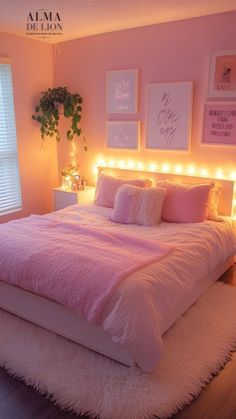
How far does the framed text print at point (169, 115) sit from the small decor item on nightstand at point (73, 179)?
103 cm

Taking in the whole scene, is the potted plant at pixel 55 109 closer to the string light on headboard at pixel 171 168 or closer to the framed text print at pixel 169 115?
the string light on headboard at pixel 171 168

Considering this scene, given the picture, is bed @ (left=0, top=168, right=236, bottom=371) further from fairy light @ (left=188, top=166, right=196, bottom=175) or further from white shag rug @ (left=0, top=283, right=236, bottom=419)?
fairy light @ (left=188, top=166, right=196, bottom=175)

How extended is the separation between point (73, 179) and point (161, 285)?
2.44 meters

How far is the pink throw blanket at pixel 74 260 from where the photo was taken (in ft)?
6.68

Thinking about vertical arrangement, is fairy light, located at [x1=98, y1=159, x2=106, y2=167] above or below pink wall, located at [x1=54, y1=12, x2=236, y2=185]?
below

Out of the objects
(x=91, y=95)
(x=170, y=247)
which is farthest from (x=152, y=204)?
(x=91, y=95)

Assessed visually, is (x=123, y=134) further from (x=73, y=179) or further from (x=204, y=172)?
(x=204, y=172)

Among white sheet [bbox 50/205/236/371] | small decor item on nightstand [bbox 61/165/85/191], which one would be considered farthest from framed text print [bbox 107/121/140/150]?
white sheet [bbox 50/205/236/371]

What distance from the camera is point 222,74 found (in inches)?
124

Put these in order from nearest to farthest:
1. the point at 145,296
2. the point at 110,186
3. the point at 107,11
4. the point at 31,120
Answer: the point at 145,296 → the point at 107,11 → the point at 110,186 → the point at 31,120

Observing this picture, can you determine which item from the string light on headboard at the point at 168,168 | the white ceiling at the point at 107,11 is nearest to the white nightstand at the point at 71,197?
the string light on headboard at the point at 168,168

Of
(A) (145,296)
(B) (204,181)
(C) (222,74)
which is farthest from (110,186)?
(A) (145,296)

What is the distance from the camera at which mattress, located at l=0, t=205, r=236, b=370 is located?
1888 millimetres

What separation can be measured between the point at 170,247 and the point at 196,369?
82 centimetres
